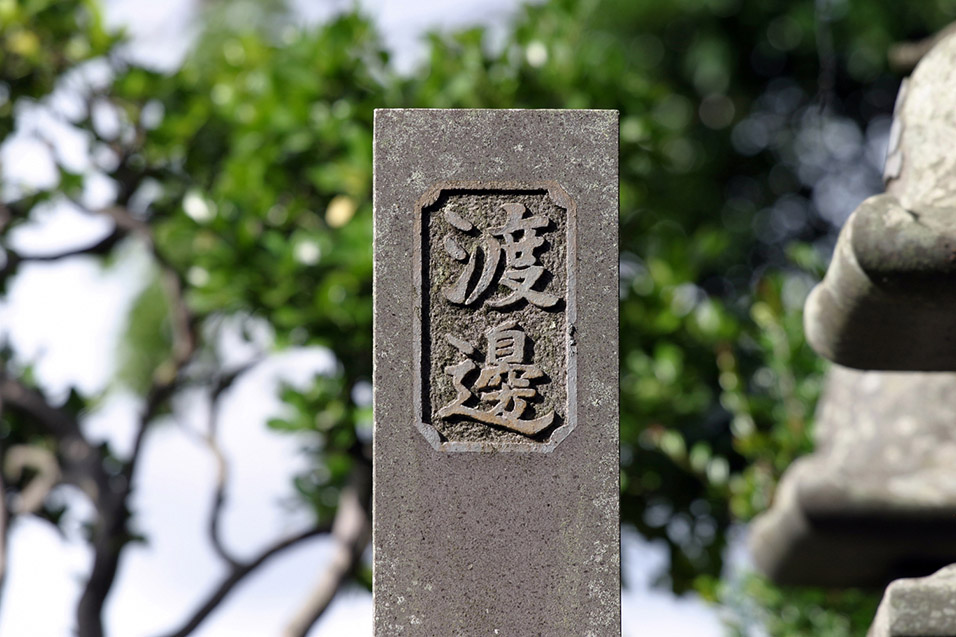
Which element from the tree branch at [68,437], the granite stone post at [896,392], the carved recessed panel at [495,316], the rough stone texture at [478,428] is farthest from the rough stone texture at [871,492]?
the tree branch at [68,437]

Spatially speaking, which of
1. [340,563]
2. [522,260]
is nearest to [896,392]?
[522,260]

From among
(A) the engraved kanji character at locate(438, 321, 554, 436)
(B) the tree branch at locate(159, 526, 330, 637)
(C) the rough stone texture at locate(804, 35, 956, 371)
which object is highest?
(C) the rough stone texture at locate(804, 35, 956, 371)

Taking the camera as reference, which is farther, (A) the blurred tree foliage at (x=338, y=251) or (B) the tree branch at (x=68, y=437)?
(B) the tree branch at (x=68, y=437)

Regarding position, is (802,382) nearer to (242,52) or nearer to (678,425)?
(678,425)

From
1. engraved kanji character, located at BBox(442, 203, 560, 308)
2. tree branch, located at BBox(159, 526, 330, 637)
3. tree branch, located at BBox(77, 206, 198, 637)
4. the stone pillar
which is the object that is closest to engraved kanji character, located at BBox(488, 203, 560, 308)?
engraved kanji character, located at BBox(442, 203, 560, 308)

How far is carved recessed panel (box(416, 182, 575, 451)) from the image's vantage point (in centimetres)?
277

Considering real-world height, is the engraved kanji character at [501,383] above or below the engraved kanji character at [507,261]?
below

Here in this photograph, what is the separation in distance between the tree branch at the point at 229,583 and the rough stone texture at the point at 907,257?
3.08m

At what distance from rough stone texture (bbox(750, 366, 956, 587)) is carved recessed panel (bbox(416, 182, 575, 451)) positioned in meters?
0.95

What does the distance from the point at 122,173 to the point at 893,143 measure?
12.9 ft

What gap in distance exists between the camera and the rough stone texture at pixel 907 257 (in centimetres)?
242

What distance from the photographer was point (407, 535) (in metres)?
2.72

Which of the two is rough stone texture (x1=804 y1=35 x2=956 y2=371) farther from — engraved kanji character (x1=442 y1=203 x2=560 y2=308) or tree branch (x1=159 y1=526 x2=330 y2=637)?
tree branch (x1=159 y1=526 x2=330 y2=637)

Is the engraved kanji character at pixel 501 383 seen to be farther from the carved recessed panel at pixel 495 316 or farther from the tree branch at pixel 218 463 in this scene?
the tree branch at pixel 218 463
